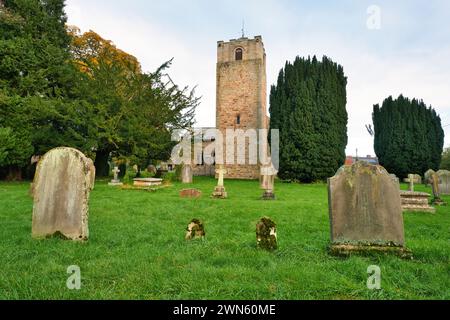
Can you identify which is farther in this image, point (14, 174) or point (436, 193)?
point (14, 174)

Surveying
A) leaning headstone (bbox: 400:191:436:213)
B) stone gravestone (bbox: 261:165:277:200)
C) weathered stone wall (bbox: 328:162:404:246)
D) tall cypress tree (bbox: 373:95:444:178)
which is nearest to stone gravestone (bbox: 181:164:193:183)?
stone gravestone (bbox: 261:165:277:200)

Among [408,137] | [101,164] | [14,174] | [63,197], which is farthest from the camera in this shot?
[408,137]

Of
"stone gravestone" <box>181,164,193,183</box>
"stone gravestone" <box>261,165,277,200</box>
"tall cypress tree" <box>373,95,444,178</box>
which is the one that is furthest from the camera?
"tall cypress tree" <box>373,95,444,178</box>

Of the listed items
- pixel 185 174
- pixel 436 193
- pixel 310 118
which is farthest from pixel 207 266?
pixel 310 118

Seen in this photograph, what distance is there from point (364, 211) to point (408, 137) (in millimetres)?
22606

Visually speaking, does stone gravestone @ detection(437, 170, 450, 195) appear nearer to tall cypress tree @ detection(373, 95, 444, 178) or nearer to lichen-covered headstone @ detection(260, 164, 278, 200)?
lichen-covered headstone @ detection(260, 164, 278, 200)

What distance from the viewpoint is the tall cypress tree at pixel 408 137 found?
864 inches

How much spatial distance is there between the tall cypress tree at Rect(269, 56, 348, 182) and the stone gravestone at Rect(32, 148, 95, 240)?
54.8 feet

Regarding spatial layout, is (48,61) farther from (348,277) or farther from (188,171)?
(348,277)

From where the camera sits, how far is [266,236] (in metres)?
Answer: 3.76

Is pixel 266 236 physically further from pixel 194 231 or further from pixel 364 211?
pixel 364 211

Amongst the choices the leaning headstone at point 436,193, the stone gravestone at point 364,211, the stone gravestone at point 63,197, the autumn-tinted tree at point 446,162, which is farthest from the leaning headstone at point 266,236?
the autumn-tinted tree at point 446,162

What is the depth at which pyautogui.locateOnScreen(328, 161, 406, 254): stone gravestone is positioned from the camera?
3662 millimetres
